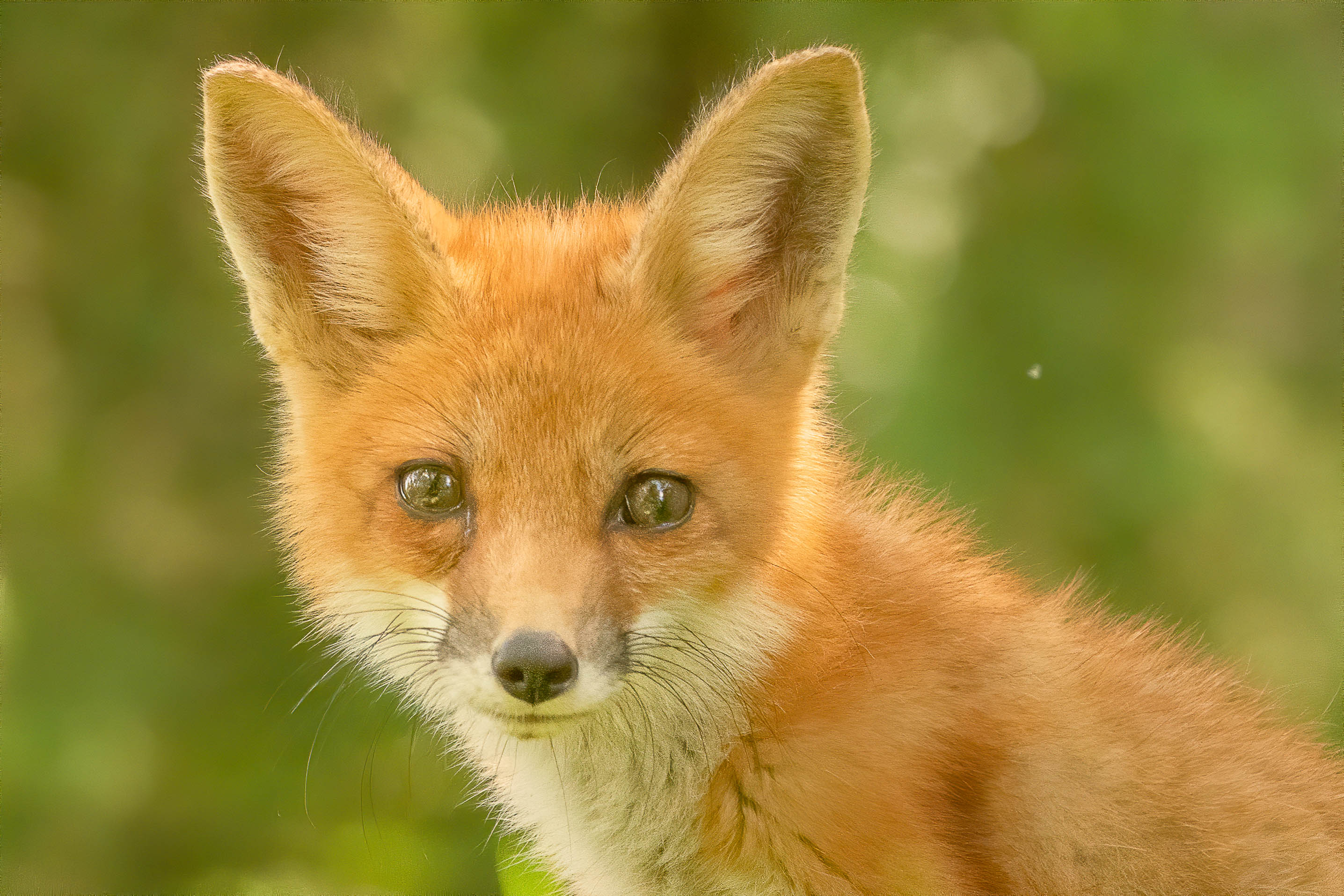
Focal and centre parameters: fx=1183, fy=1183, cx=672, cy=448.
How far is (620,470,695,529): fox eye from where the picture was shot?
284 cm

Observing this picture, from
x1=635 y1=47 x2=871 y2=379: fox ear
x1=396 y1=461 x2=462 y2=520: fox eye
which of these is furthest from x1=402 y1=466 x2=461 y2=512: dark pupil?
x1=635 y1=47 x2=871 y2=379: fox ear

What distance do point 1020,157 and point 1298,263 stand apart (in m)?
1.63

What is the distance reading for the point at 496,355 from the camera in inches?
117

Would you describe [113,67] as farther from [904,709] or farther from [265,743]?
[904,709]

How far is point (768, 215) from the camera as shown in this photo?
126 inches

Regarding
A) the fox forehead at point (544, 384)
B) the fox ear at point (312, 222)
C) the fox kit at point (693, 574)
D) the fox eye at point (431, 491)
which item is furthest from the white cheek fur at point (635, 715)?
the fox ear at point (312, 222)

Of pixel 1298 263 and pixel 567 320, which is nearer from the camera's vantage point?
pixel 567 320

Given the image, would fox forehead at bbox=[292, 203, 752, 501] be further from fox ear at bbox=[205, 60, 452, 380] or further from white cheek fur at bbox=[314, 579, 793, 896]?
white cheek fur at bbox=[314, 579, 793, 896]

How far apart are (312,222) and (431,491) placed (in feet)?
3.15

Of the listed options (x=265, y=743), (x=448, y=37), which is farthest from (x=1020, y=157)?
(x=265, y=743)

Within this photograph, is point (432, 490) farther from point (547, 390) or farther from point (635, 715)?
point (635, 715)

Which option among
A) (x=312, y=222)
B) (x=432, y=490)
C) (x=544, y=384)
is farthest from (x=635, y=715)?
(x=312, y=222)

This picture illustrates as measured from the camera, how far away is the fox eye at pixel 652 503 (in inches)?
112

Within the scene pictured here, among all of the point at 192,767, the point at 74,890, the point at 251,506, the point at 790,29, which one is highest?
the point at 790,29
